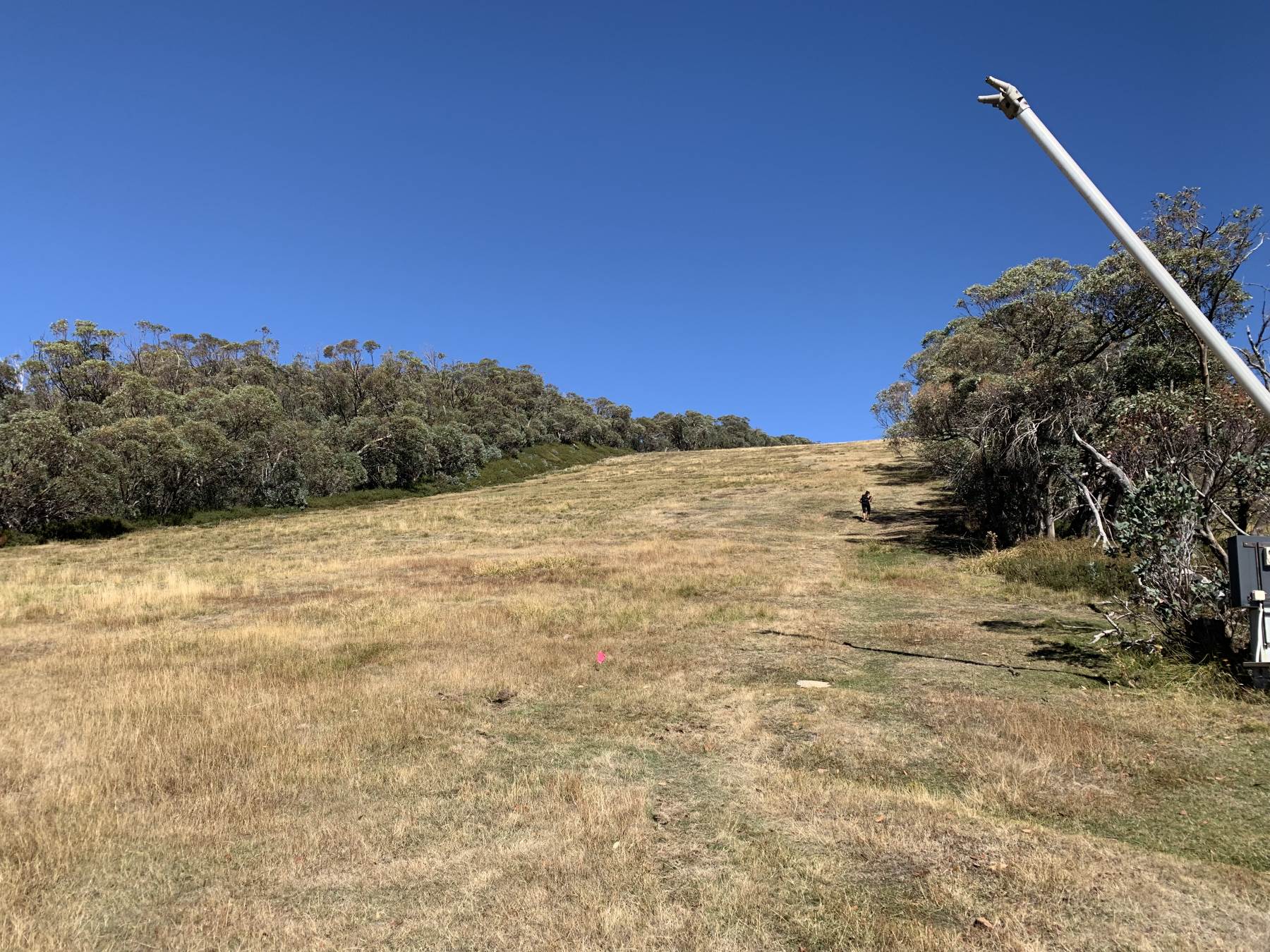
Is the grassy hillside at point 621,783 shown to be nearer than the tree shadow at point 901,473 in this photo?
Yes

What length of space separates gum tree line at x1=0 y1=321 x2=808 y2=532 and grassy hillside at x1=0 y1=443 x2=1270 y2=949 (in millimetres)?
37546

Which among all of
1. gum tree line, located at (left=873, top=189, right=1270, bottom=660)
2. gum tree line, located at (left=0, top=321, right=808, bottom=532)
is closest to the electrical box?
gum tree line, located at (left=873, top=189, right=1270, bottom=660)

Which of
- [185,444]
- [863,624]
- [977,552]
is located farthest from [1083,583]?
[185,444]

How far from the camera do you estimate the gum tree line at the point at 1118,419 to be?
39.2 feet

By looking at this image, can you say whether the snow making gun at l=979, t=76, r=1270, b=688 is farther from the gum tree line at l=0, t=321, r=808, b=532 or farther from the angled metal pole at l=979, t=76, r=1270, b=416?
the gum tree line at l=0, t=321, r=808, b=532

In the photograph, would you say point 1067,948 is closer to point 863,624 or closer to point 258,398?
point 863,624

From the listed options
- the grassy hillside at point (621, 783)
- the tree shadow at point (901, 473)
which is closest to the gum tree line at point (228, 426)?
the grassy hillside at point (621, 783)

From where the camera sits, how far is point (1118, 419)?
15164 mm

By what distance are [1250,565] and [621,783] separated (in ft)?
31.8

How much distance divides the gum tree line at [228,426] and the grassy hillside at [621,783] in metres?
37.5

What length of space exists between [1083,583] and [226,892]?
21.7 m

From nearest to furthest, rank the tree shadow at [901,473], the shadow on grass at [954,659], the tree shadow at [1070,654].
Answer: the shadow on grass at [954,659] < the tree shadow at [1070,654] < the tree shadow at [901,473]

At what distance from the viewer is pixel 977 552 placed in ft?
95.1

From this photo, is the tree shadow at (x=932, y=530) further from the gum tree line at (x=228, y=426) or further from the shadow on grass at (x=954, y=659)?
the gum tree line at (x=228, y=426)
